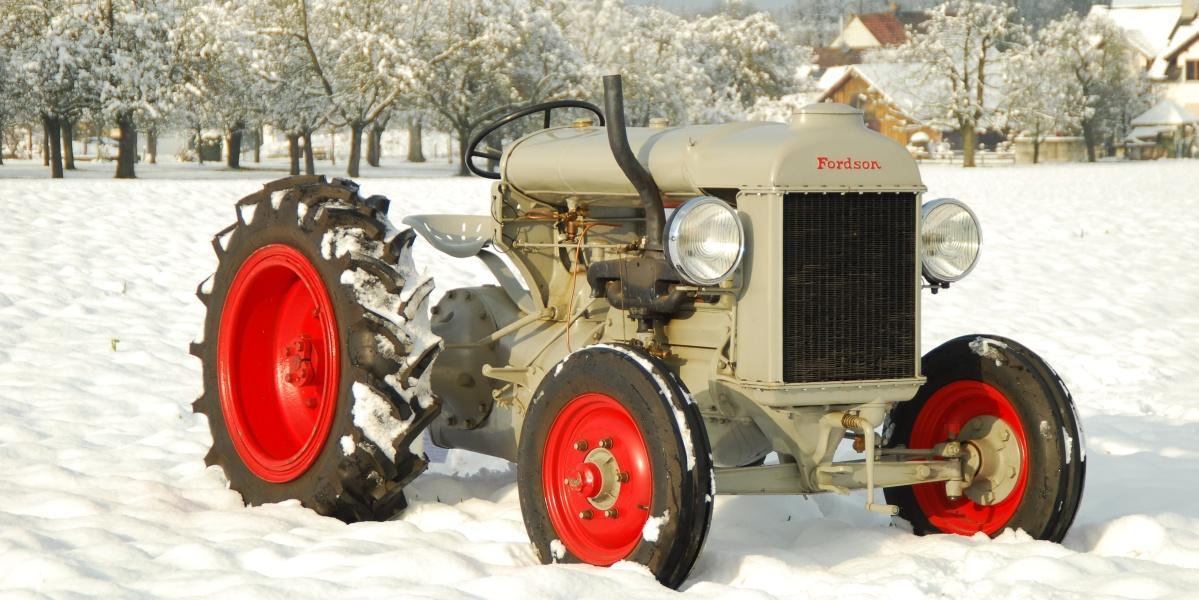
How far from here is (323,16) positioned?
3734 cm

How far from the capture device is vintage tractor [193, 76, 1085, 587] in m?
3.79

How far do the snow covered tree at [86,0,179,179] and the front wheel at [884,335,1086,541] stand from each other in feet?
96.1

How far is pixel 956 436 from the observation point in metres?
4.44

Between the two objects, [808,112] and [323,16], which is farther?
[323,16]

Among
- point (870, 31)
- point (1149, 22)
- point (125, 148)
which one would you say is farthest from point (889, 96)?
point (125, 148)

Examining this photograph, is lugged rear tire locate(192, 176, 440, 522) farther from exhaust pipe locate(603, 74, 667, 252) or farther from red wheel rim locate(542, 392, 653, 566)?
exhaust pipe locate(603, 74, 667, 252)

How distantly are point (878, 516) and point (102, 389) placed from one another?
160 inches

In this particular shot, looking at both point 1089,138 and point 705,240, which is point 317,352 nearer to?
point 705,240

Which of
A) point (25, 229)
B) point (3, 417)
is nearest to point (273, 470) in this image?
point (3, 417)

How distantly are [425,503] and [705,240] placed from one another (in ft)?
5.30

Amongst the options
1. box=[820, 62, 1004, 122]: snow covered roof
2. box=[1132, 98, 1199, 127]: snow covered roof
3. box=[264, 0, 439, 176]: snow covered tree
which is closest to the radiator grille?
box=[264, 0, 439, 176]: snow covered tree

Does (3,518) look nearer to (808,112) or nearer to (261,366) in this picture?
(261,366)

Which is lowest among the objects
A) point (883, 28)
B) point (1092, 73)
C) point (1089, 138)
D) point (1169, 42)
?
point (1089, 138)

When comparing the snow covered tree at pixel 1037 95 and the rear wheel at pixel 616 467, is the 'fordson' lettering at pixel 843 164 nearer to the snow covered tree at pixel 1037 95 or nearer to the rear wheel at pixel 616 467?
the rear wheel at pixel 616 467
